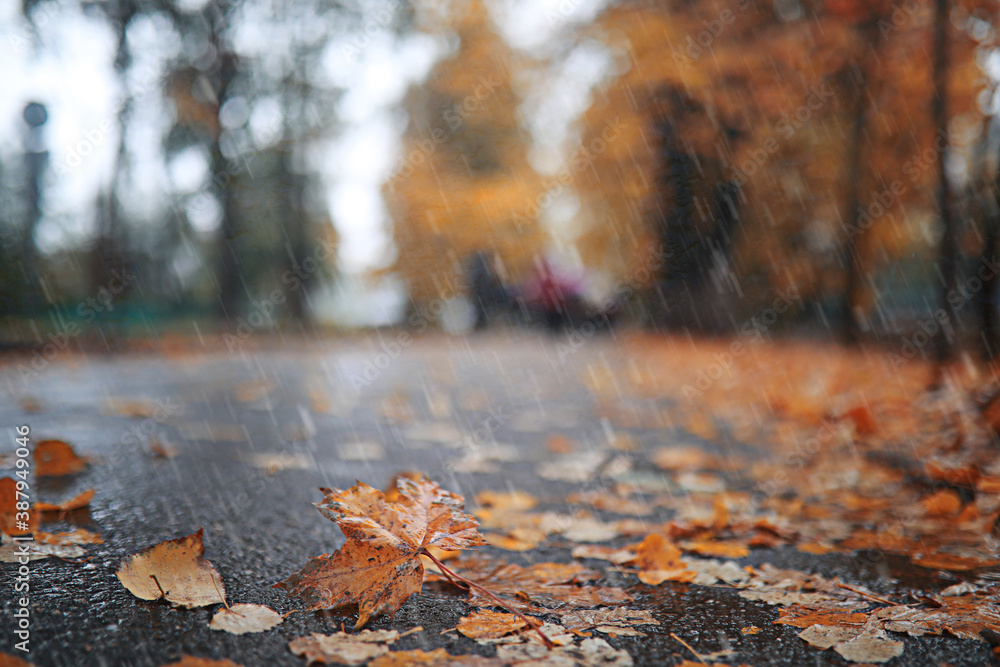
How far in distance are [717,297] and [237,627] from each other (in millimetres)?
11267

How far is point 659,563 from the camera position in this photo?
1.41 m

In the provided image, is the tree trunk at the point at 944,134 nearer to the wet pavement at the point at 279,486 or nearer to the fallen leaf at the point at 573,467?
the wet pavement at the point at 279,486

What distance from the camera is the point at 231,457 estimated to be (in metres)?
2.38

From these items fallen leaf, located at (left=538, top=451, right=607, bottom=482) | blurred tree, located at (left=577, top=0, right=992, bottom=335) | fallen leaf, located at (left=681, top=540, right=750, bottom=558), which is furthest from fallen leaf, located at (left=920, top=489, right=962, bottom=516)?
blurred tree, located at (left=577, top=0, right=992, bottom=335)

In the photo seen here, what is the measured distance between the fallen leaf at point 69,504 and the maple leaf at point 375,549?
677 millimetres

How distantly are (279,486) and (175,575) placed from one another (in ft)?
2.99

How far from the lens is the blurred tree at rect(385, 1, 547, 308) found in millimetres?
12641

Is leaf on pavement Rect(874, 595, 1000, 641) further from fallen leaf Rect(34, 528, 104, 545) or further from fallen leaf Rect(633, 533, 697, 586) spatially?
fallen leaf Rect(34, 528, 104, 545)

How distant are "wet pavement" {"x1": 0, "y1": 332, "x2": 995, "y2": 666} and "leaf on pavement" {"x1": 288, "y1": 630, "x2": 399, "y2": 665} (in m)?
0.02

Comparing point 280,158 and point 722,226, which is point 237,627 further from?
point 280,158

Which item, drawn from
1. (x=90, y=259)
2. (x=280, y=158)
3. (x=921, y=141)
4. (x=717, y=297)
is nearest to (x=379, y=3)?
(x=280, y=158)

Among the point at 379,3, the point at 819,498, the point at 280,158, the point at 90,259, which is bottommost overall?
the point at 819,498

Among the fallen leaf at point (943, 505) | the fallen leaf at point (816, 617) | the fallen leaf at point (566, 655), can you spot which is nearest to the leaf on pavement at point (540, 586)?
the fallen leaf at point (566, 655)

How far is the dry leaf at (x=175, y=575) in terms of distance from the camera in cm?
105
